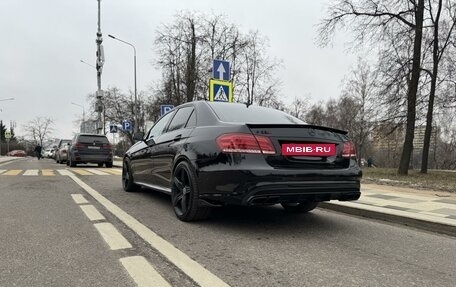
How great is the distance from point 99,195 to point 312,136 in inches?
188

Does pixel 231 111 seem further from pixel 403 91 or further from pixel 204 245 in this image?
pixel 403 91

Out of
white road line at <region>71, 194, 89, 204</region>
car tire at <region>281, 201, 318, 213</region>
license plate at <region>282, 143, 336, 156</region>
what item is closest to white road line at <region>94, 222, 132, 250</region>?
license plate at <region>282, 143, 336, 156</region>

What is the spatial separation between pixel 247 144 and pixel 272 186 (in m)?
0.53

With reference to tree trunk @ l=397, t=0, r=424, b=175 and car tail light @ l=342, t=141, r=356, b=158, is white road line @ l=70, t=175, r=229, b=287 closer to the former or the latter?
car tail light @ l=342, t=141, r=356, b=158

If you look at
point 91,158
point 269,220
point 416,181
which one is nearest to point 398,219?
point 269,220

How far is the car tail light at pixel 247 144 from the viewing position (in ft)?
15.9

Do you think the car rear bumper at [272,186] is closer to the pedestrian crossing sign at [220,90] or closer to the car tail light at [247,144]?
the car tail light at [247,144]

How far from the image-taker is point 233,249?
4.40 meters

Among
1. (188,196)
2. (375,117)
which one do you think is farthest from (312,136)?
(375,117)

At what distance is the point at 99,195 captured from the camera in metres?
8.30

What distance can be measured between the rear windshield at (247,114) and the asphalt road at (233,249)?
4.29 ft

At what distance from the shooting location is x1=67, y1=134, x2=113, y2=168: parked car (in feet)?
63.9

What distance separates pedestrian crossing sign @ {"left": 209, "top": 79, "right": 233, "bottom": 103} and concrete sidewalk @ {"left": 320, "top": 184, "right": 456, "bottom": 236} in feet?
15.0

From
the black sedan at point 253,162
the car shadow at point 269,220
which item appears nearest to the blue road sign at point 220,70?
the car shadow at point 269,220
